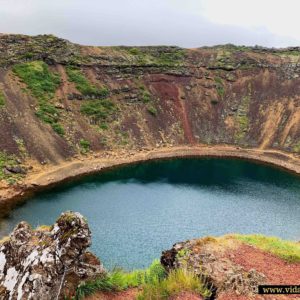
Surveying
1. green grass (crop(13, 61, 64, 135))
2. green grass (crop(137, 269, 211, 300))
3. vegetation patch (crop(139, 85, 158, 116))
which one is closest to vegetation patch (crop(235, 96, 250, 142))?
vegetation patch (crop(139, 85, 158, 116))

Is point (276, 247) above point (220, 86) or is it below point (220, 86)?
below

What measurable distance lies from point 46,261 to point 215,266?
9508mm

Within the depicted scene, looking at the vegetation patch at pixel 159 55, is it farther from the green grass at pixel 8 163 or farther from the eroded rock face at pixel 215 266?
the eroded rock face at pixel 215 266

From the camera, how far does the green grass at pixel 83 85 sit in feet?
305

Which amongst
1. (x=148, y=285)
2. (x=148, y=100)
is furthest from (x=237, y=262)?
(x=148, y=100)

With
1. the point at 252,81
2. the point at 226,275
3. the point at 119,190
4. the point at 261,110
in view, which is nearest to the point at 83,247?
the point at 226,275

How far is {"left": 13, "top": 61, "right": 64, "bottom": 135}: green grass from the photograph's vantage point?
81.7 metres

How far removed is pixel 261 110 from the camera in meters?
101

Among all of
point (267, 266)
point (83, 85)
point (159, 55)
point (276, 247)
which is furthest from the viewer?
point (159, 55)

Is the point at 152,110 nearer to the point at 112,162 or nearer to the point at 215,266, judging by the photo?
the point at 112,162

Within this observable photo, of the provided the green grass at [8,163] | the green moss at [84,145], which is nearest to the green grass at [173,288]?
the green grass at [8,163]

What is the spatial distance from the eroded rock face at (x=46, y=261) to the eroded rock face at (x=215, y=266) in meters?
5.97

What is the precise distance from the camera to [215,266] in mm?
21750

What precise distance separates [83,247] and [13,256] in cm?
279
